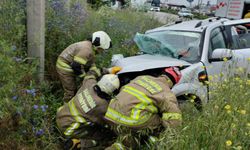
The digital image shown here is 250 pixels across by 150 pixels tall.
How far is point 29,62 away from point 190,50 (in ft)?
8.15

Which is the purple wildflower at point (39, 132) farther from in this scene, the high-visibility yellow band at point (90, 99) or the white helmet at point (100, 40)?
the white helmet at point (100, 40)

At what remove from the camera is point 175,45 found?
535cm

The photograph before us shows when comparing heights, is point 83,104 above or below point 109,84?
below

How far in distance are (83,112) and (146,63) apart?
1261 millimetres

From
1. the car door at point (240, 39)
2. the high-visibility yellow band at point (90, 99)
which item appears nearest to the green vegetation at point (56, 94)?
the high-visibility yellow band at point (90, 99)

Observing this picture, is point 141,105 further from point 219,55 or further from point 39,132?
point 219,55

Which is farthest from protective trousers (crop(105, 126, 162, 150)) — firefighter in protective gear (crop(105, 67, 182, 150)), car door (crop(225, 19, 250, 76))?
car door (crop(225, 19, 250, 76))

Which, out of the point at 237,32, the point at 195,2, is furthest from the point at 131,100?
the point at 195,2

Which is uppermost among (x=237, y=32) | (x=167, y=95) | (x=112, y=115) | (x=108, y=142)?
(x=237, y=32)

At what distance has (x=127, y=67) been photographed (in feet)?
15.4

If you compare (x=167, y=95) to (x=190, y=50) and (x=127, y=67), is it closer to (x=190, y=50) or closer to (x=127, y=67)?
(x=127, y=67)

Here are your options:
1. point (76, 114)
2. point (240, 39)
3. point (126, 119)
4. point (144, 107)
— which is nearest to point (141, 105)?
point (144, 107)

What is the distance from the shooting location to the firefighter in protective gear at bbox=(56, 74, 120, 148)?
3.80 meters

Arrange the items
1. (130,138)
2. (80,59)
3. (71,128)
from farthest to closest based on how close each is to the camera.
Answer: (80,59) < (71,128) < (130,138)
